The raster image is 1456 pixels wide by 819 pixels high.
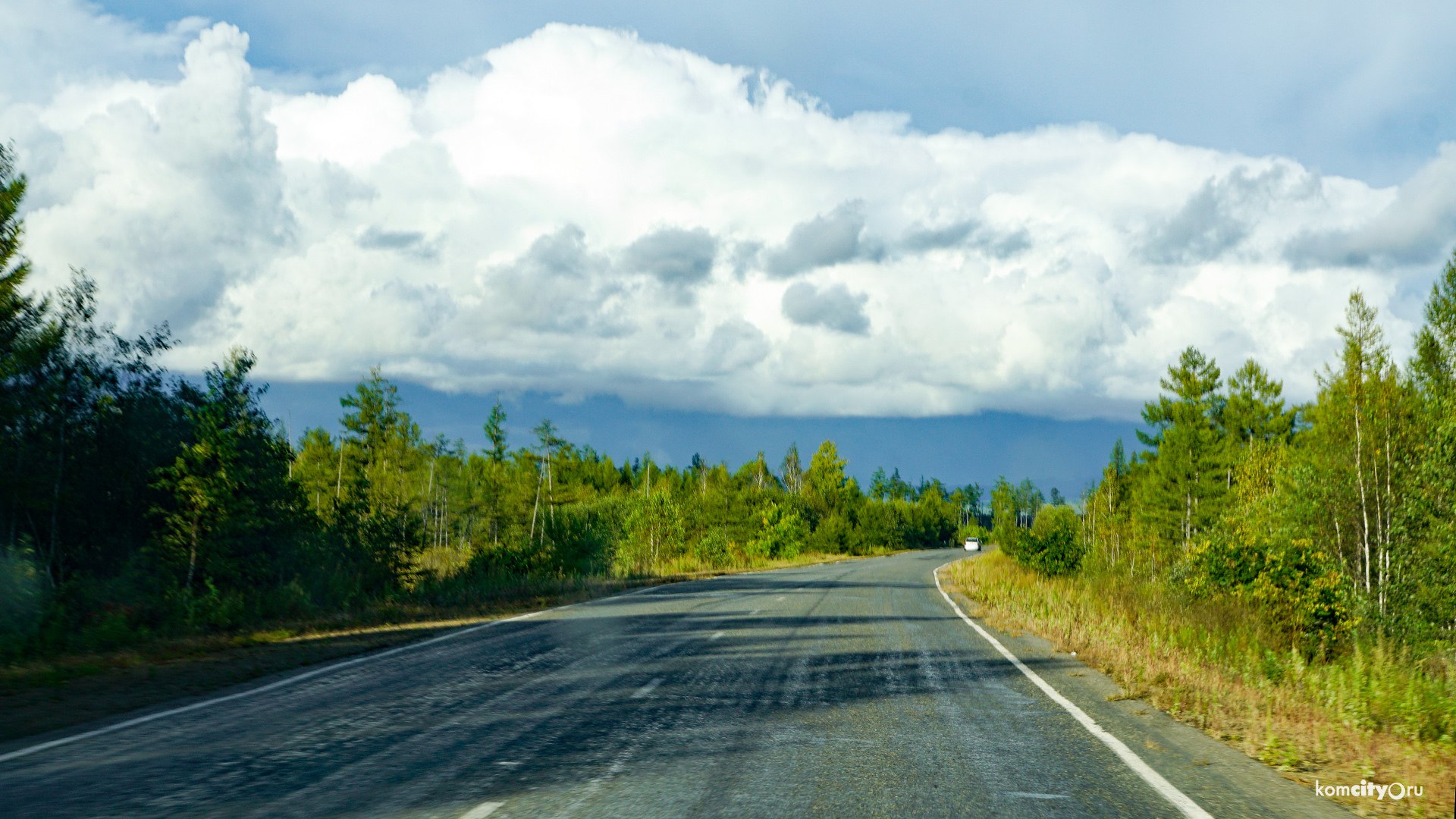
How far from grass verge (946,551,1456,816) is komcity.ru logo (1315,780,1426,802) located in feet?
0.22

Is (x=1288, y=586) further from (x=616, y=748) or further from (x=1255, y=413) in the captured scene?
(x=1255, y=413)

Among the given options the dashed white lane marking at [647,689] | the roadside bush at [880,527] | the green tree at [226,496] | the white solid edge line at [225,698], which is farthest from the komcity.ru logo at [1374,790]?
the roadside bush at [880,527]

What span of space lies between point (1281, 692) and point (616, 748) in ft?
21.8

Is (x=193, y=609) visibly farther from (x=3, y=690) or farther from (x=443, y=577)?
(x=443, y=577)

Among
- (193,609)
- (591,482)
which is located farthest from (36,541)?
(591,482)

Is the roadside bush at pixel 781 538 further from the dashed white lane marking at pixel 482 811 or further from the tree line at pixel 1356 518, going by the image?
the dashed white lane marking at pixel 482 811

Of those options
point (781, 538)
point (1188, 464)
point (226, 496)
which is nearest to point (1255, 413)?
point (1188, 464)

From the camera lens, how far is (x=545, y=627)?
16984 millimetres

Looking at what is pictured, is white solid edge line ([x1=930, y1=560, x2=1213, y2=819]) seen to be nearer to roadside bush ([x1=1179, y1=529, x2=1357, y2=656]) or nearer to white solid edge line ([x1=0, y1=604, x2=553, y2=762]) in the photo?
roadside bush ([x1=1179, y1=529, x2=1357, y2=656])

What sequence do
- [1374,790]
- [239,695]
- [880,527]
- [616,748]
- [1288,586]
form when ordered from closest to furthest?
[1374,790]
[616,748]
[239,695]
[1288,586]
[880,527]

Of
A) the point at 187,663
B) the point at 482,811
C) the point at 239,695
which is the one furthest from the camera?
the point at 187,663

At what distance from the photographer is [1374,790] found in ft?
21.3

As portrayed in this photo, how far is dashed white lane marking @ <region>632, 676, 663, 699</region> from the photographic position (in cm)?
981

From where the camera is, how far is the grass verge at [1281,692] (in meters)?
7.09
